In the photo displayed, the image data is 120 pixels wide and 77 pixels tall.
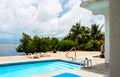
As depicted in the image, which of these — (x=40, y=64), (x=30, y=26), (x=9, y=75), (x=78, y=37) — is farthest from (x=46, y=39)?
(x=30, y=26)

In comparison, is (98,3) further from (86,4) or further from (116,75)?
(116,75)

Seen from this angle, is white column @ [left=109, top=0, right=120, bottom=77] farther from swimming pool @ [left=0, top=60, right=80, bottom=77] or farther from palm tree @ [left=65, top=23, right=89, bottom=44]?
palm tree @ [left=65, top=23, right=89, bottom=44]

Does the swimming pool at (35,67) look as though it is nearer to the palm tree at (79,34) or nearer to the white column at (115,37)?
the white column at (115,37)

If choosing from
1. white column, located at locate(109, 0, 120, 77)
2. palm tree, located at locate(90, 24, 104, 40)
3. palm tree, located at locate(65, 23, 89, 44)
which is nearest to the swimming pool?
white column, located at locate(109, 0, 120, 77)

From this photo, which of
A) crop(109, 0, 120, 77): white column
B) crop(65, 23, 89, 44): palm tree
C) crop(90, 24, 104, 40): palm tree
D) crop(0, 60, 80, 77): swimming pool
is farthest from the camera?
crop(65, 23, 89, 44): palm tree

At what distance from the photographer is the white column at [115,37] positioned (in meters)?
3.22

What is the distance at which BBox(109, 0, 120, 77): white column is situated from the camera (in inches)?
127

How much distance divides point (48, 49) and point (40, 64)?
9294 millimetres

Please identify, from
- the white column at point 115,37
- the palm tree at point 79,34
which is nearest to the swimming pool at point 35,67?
the white column at point 115,37

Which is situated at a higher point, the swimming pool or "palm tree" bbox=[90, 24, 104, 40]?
"palm tree" bbox=[90, 24, 104, 40]

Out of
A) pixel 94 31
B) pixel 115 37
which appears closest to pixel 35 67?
pixel 115 37

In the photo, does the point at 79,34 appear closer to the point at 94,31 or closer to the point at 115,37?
the point at 94,31

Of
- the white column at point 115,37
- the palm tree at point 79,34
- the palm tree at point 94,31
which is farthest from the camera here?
the palm tree at point 79,34

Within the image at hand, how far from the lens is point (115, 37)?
325 cm
